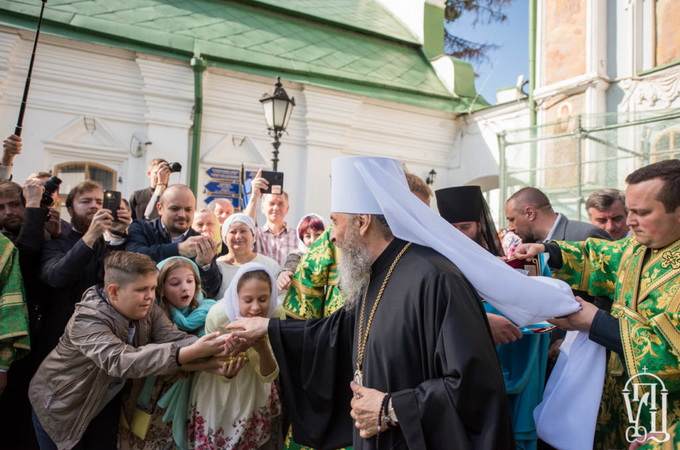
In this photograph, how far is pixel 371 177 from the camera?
7.09 feet

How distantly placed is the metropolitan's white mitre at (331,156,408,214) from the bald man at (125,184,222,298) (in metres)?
1.77

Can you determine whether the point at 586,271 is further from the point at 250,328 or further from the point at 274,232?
the point at 274,232

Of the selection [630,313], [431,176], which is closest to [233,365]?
[630,313]

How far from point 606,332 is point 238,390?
2.07 m

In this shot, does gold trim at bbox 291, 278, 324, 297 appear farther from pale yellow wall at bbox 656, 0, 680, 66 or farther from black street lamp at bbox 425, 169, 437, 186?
black street lamp at bbox 425, 169, 437, 186

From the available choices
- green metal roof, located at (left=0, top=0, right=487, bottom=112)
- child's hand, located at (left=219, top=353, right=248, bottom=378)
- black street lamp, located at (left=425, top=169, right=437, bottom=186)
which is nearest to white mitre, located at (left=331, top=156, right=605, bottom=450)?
child's hand, located at (left=219, top=353, right=248, bottom=378)

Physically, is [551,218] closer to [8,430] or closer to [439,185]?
[8,430]

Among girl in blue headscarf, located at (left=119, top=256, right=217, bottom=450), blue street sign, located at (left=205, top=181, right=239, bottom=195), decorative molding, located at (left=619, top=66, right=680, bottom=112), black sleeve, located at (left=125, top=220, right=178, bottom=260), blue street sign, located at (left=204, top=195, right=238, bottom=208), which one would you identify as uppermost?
decorative molding, located at (left=619, top=66, right=680, bottom=112)

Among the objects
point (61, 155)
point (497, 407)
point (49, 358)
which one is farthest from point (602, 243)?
point (61, 155)

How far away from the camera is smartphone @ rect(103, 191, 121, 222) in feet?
12.3

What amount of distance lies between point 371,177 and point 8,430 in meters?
3.06

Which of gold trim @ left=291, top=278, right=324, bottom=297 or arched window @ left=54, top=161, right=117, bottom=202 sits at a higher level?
arched window @ left=54, top=161, right=117, bottom=202

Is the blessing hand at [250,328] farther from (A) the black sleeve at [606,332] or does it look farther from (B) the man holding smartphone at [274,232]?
(B) the man holding smartphone at [274,232]

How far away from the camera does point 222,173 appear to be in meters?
10.2
